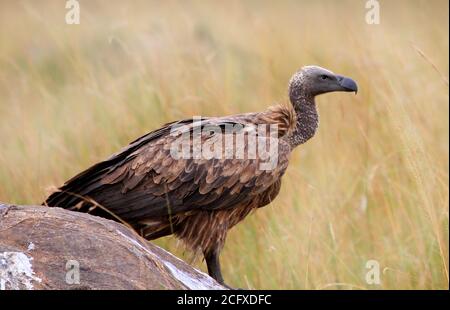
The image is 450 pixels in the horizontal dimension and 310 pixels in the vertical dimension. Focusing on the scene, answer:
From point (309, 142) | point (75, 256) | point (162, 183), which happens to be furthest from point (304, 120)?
point (309, 142)

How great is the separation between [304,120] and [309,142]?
3.20 meters

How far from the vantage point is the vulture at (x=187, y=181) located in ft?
20.8

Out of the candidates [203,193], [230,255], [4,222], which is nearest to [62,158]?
[230,255]

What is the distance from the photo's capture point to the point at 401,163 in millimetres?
9203

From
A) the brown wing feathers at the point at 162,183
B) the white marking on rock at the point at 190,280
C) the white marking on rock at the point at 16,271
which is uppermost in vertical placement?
the brown wing feathers at the point at 162,183

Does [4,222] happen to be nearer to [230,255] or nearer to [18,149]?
[230,255]

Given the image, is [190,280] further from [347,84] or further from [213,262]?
[347,84]

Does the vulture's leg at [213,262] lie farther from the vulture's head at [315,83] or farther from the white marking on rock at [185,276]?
the vulture's head at [315,83]

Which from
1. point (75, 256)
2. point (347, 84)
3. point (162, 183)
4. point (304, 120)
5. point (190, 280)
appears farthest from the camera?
point (347, 84)

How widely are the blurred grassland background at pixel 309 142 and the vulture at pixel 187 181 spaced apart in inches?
16.7

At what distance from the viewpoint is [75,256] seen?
4707 millimetres

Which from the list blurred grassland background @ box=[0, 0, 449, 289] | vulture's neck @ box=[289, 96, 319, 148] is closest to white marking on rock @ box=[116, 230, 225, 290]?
blurred grassland background @ box=[0, 0, 449, 289]

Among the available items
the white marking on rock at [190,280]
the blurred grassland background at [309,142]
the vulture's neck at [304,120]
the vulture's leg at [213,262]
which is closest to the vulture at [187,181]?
the vulture's leg at [213,262]

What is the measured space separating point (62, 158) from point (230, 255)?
7.11 feet
